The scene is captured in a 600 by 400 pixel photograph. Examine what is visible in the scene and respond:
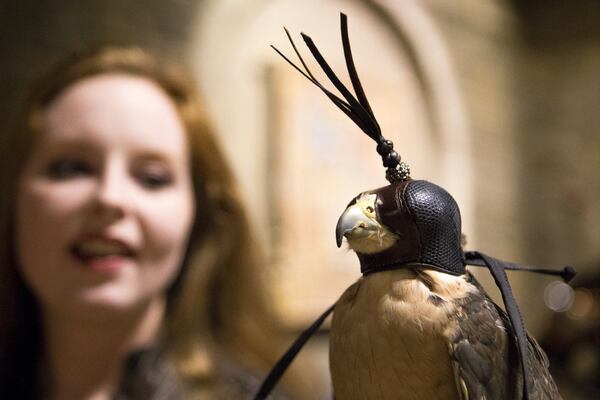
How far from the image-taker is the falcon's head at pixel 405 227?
1.25ft

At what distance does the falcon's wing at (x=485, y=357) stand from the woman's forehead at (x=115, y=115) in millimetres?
620

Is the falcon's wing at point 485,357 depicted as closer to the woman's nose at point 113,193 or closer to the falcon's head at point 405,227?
the falcon's head at point 405,227

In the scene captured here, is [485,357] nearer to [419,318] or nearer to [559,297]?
[419,318]

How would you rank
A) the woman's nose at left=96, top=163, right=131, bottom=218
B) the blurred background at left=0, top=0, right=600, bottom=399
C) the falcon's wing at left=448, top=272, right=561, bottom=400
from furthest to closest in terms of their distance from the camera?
1. the blurred background at left=0, top=0, right=600, bottom=399
2. the woman's nose at left=96, top=163, right=131, bottom=218
3. the falcon's wing at left=448, top=272, right=561, bottom=400

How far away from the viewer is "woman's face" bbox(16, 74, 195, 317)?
87 centimetres

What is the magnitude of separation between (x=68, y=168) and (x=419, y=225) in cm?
65

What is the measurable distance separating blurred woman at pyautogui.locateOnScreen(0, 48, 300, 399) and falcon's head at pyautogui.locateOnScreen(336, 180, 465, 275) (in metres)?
0.54

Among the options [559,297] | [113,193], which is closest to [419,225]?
[113,193]

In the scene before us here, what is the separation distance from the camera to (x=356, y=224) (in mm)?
384

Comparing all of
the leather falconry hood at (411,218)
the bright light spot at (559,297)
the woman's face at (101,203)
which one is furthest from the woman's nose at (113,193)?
the bright light spot at (559,297)


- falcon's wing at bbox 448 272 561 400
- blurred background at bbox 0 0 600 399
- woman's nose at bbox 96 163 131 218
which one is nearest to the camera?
falcon's wing at bbox 448 272 561 400

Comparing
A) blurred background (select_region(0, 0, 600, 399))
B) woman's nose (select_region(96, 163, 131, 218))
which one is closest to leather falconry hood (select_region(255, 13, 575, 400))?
blurred background (select_region(0, 0, 600, 399))

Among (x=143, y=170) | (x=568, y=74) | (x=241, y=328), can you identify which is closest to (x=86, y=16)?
(x=143, y=170)

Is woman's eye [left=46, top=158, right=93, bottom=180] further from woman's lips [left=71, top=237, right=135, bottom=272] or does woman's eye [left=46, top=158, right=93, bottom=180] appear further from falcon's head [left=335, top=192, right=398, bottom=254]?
falcon's head [left=335, top=192, right=398, bottom=254]
